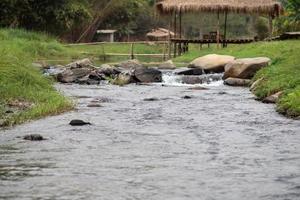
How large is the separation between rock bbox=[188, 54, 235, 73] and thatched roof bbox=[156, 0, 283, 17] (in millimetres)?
7974

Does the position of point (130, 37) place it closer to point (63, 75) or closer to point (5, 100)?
point (63, 75)

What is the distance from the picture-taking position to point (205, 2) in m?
35.6

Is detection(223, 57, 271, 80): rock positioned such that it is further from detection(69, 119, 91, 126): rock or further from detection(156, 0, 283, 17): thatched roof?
detection(156, 0, 283, 17): thatched roof

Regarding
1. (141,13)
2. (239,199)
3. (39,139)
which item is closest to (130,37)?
(141,13)

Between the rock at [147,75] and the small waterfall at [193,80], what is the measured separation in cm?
36

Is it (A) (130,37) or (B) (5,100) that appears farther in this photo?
(A) (130,37)

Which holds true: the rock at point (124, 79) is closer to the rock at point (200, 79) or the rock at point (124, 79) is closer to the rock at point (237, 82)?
the rock at point (200, 79)

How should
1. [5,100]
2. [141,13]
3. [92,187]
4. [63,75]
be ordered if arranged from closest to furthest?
[92,187] → [5,100] → [63,75] → [141,13]

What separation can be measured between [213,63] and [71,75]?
21.9 feet

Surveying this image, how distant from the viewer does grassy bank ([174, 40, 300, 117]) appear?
15.3m

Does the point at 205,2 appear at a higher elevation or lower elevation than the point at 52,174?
higher

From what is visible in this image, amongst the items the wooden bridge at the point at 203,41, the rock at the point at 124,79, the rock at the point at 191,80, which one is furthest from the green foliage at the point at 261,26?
the rock at the point at 124,79

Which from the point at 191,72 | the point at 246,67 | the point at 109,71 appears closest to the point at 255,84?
the point at 246,67

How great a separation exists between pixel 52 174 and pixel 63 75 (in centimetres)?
1554
